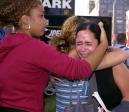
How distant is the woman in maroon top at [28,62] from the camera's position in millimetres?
2523

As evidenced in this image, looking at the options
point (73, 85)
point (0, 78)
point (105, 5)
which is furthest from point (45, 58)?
point (105, 5)

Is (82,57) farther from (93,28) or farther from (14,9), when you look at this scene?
(14,9)

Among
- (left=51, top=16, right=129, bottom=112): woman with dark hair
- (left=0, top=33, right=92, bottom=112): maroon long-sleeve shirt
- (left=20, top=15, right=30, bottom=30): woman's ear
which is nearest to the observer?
(left=0, top=33, right=92, bottom=112): maroon long-sleeve shirt

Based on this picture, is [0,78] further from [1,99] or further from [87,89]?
[87,89]

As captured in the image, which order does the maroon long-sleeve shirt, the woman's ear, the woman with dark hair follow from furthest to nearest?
the woman with dark hair
the woman's ear
the maroon long-sleeve shirt

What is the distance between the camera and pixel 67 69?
99.0 inches

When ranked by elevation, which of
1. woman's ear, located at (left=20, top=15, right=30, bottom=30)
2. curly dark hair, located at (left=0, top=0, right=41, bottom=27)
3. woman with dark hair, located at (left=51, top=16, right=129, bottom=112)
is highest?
curly dark hair, located at (left=0, top=0, right=41, bottom=27)

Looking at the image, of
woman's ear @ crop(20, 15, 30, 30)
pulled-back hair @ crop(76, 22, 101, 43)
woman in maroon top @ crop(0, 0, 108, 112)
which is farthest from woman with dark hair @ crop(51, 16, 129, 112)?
woman's ear @ crop(20, 15, 30, 30)

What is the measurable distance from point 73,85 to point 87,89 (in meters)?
0.10

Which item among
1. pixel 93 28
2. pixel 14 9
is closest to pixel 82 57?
pixel 93 28

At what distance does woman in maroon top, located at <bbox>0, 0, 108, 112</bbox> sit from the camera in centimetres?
252

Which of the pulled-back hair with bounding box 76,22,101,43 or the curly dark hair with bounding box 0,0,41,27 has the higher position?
the curly dark hair with bounding box 0,0,41,27

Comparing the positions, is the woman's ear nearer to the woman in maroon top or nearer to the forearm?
the woman in maroon top

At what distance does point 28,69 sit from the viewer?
257 cm
